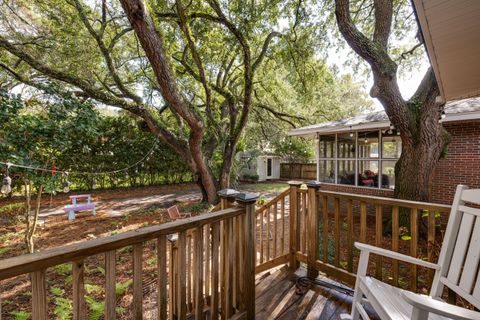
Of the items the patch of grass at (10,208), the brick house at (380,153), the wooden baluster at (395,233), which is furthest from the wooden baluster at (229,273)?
the patch of grass at (10,208)

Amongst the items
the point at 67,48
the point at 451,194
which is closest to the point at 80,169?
the point at 67,48

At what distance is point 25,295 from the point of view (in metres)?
2.98

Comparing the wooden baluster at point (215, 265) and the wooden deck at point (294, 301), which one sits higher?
the wooden baluster at point (215, 265)

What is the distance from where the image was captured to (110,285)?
3.67 feet

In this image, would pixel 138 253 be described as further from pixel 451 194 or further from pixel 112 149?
pixel 112 149

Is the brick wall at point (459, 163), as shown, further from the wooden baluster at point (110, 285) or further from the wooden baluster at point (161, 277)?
the wooden baluster at point (110, 285)

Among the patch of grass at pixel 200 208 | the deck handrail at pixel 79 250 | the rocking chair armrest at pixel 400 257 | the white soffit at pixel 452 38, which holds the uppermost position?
the white soffit at pixel 452 38

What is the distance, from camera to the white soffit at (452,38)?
130cm

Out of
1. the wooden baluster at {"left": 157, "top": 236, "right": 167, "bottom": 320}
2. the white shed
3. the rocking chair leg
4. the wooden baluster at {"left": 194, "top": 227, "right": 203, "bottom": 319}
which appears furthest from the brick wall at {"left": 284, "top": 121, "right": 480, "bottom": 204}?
the white shed

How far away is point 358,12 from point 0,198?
13.0m

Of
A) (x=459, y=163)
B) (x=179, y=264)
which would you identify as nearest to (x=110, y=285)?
(x=179, y=264)

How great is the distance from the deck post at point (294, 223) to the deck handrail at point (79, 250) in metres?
1.60

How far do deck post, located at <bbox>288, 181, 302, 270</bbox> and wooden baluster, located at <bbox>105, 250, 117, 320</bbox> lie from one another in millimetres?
2118

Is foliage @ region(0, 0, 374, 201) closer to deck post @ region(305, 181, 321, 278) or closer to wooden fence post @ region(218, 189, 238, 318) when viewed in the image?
deck post @ region(305, 181, 321, 278)
